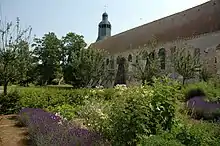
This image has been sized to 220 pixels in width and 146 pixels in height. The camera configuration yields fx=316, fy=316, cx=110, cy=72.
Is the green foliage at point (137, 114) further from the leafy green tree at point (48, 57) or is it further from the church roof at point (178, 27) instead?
the leafy green tree at point (48, 57)

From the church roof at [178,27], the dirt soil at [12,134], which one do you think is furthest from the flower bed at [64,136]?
the church roof at [178,27]

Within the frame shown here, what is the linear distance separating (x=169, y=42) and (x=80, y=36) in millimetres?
18709

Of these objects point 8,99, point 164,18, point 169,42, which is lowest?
point 8,99

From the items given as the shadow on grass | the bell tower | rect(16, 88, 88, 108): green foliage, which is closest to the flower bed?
the shadow on grass

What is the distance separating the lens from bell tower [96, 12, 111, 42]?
59125 millimetres

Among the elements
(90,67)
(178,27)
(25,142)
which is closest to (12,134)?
(25,142)

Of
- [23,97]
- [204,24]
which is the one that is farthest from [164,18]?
[23,97]

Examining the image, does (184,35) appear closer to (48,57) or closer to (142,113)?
(48,57)

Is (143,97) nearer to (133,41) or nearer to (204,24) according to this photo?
(204,24)

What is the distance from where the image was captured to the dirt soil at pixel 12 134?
7.02 meters

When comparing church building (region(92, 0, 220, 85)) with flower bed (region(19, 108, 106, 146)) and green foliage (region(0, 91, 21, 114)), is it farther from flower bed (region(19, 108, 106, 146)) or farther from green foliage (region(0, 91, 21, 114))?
flower bed (region(19, 108, 106, 146))

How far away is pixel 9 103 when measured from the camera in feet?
41.8

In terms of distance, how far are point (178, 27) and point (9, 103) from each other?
24.3 meters

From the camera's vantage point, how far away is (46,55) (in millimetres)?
46781
